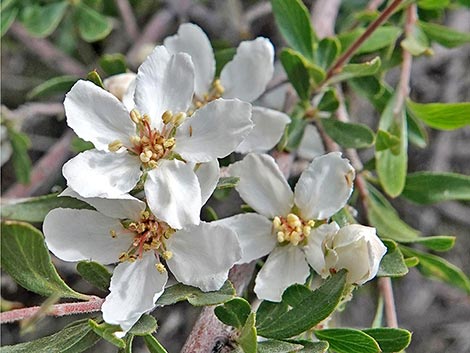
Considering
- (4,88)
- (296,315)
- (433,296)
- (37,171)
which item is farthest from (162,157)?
(433,296)

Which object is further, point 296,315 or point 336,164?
point 336,164

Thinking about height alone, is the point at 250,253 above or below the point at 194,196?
below

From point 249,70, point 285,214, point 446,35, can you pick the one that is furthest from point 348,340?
point 446,35

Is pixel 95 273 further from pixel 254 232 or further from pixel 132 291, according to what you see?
pixel 254 232

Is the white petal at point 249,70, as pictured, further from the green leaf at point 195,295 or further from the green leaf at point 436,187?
the green leaf at point 195,295

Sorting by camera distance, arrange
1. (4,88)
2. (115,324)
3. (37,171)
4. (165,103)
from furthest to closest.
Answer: (4,88) < (37,171) < (165,103) < (115,324)

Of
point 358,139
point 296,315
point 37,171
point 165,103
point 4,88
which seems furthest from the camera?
point 4,88

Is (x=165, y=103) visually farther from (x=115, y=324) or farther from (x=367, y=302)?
(x=367, y=302)

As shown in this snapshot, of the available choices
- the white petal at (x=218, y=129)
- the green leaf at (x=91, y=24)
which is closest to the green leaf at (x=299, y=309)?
the white petal at (x=218, y=129)
